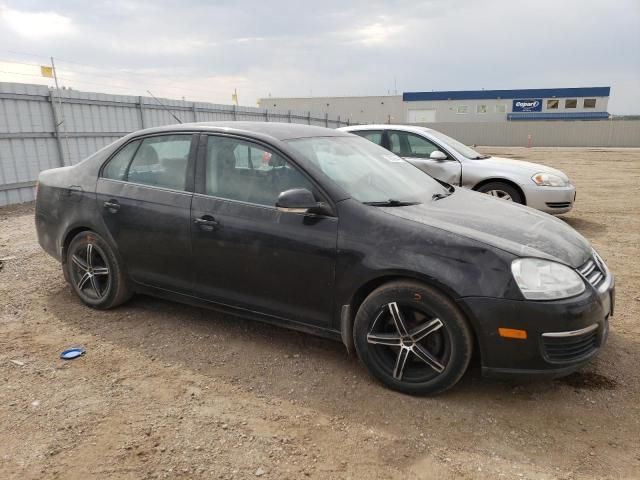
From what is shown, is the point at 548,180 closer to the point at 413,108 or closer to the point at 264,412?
the point at 264,412

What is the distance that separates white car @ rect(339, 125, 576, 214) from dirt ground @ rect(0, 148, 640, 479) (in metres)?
3.39

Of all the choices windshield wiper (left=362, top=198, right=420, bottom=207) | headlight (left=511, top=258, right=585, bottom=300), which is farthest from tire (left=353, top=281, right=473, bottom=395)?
windshield wiper (left=362, top=198, right=420, bottom=207)

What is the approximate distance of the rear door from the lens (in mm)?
3646

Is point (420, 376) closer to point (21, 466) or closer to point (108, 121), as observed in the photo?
point (21, 466)

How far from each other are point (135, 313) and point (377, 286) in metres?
2.33

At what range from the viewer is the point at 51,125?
10375 millimetres

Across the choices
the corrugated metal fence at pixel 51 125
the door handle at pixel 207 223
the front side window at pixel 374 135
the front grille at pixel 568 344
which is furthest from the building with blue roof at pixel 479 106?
the front grille at pixel 568 344

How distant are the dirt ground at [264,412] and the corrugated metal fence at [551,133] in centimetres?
4071

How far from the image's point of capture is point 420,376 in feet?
9.59

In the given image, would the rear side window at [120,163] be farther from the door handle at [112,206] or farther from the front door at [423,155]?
the front door at [423,155]

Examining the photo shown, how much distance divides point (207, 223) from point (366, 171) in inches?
47.7

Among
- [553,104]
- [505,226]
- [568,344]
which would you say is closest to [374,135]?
[505,226]

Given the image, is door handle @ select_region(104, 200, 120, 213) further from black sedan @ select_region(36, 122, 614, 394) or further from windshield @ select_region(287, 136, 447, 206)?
windshield @ select_region(287, 136, 447, 206)

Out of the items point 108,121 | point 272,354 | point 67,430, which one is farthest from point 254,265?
point 108,121
